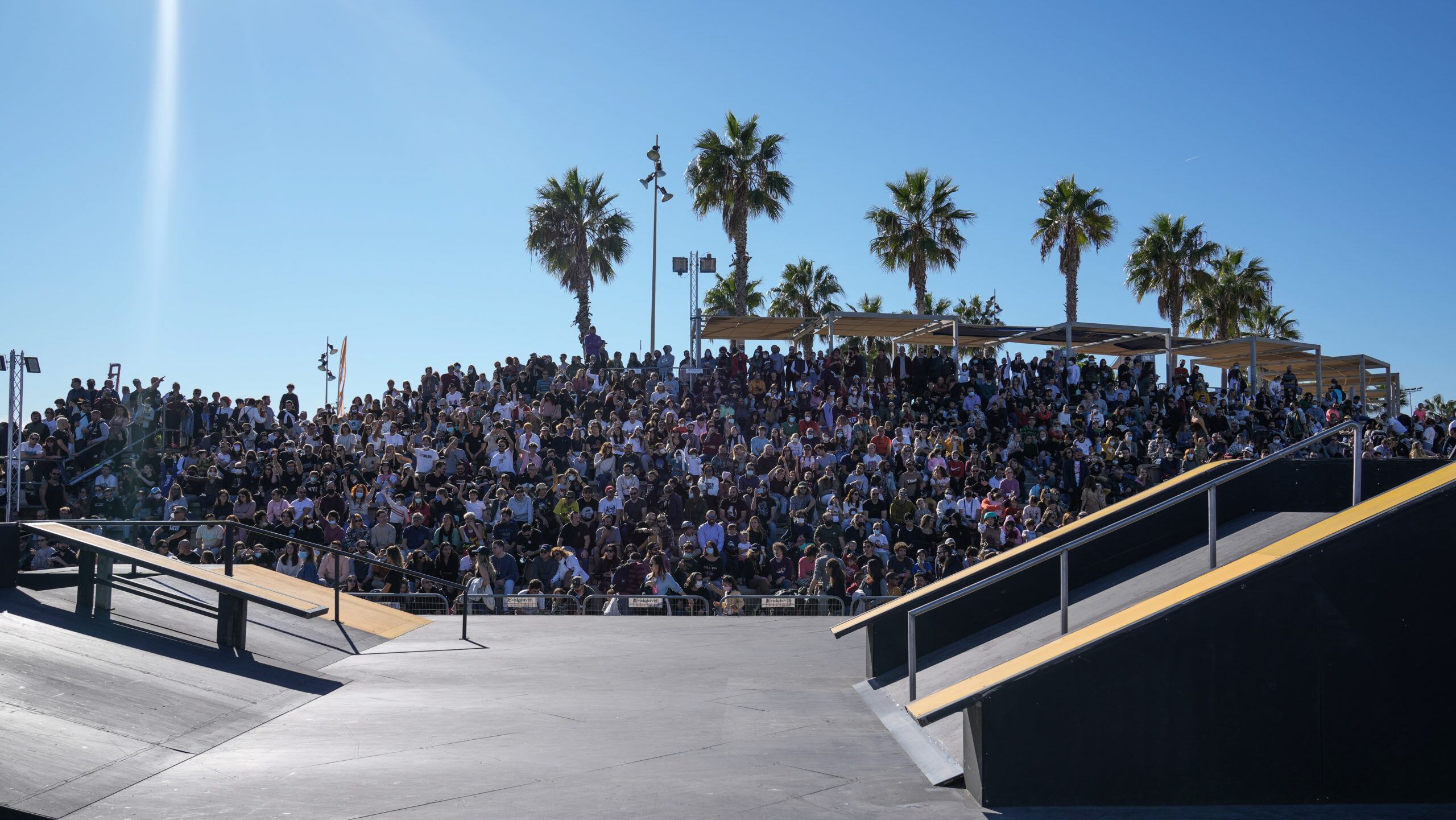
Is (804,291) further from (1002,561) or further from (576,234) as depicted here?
(1002,561)

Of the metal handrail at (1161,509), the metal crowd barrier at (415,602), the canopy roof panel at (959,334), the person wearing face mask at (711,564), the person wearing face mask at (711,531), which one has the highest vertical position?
the canopy roof panel at (959,334)

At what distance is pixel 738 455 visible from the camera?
18516 millimetres

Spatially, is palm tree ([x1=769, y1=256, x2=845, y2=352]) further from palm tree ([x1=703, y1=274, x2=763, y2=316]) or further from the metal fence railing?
the metal fence railing

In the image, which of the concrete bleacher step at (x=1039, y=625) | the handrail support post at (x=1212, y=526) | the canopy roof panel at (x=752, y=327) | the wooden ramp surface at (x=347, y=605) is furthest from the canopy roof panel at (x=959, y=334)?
Answer: the handrail support post at (x=1212, y=526)

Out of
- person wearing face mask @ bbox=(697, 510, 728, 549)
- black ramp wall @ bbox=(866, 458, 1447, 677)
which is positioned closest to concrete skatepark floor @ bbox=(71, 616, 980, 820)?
black ramp wall @ bbox=(866, 458, 1447, 677)

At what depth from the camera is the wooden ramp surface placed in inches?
449

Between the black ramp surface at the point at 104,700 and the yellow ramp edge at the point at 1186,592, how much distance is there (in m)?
4.19

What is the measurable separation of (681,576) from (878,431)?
6.46m

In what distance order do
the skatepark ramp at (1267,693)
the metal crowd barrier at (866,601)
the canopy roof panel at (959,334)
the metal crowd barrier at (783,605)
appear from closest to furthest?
the skatepark ramp at (1267,693)
the metal crowd barrier at (866,601)
the metal crowd barrier at (783,605)
the canopy roof panel at (959,334)

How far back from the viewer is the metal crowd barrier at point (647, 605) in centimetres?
1372

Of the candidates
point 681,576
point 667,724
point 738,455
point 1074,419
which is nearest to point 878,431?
point 738,455

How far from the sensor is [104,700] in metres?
6.73

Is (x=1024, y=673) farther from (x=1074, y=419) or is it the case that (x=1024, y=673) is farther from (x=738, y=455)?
(x=1074, y=419)

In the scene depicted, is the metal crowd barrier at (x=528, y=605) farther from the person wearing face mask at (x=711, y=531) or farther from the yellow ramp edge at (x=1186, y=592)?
the yellow ramp edge at (x=1186, y=592)
